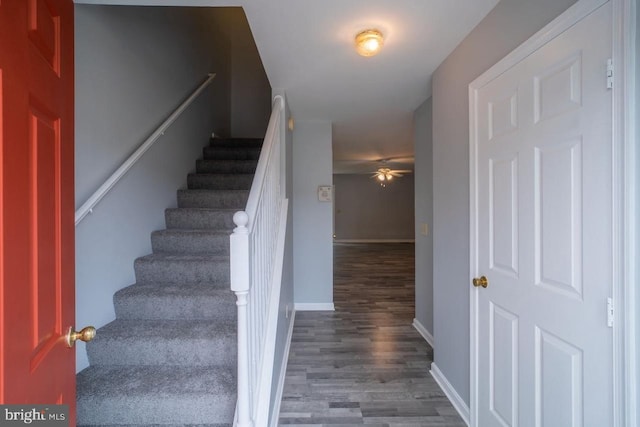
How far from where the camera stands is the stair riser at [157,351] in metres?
1.67

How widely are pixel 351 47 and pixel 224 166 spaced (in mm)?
1948

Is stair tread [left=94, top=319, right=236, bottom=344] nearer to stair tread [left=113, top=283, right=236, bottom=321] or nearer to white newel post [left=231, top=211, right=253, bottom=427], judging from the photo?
stair tread [left=113, top=283, right=236, bottom=321]

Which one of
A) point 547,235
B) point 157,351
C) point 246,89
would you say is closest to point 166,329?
point 157,351

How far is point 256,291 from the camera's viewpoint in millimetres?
1407

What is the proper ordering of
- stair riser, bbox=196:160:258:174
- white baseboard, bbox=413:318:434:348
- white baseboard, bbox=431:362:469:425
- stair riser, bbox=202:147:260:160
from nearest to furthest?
white baseboard, bbox=431:362:469:425 → white baseboard, bbox=413:318:434:348 → stair riser, bbox=196:160:258:174 → stair riser, bbox=202:147:260:160

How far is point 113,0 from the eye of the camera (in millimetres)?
1462

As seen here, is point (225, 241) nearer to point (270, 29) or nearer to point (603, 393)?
point (270, 29)

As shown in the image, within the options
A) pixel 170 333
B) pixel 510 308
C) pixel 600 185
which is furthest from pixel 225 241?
pixel 600 185

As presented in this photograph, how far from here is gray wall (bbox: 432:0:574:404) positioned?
1569 millimetres

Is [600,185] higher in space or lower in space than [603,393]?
higher

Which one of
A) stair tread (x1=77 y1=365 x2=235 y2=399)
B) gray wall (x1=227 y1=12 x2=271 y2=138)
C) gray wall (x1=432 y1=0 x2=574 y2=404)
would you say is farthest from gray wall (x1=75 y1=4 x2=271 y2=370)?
gray wall (x1=432 y1=0 x2=574 y2=404)

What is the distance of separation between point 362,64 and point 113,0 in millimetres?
1505

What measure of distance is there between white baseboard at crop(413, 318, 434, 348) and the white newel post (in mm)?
2262

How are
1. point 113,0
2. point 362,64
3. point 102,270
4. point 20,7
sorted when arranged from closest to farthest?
1. point 20,7
2. point 113,0
3. point 102,270
4. point 362,64
